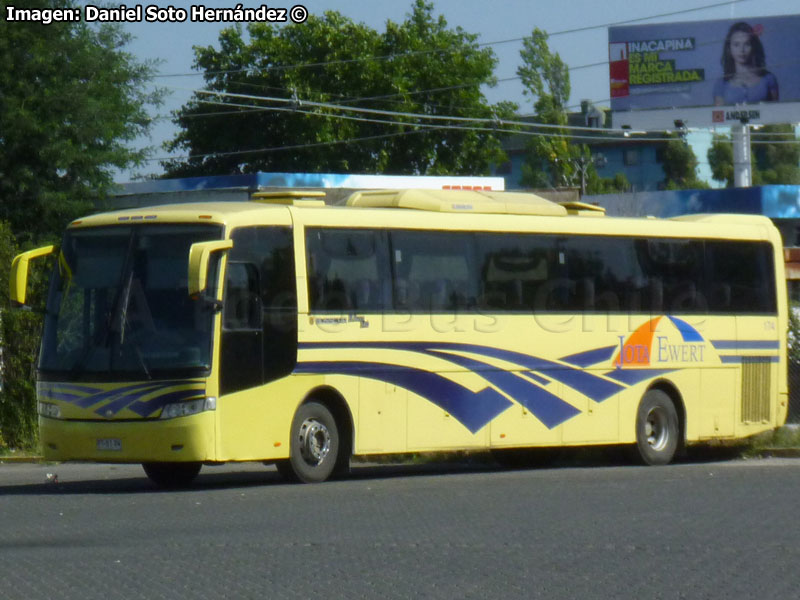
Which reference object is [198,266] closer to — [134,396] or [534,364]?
[134,396]

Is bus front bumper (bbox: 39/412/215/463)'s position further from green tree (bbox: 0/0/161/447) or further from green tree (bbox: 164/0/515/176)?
green tree (bbox: 164/0/515/176)

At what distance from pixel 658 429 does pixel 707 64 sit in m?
49.4

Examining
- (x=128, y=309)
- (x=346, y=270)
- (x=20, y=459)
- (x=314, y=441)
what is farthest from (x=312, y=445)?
(x=20, y=459)

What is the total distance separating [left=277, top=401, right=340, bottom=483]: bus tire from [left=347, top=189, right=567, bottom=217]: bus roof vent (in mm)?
2850

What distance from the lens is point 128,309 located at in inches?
612

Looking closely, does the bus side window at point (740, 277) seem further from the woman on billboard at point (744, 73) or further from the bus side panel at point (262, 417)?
the woman on billboard at point (744, 73)

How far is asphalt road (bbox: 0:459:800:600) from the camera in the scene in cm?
873

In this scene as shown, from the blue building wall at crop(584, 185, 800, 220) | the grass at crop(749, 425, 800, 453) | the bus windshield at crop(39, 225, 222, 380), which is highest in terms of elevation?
the blue building wall at crop(584, 185, 800, 220)

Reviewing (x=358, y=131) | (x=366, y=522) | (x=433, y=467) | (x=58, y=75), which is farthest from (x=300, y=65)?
(x=366, y=522)

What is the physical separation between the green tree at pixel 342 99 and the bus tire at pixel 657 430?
166ft

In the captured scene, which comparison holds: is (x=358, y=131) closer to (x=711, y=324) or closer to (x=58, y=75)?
(x=58, y=75)

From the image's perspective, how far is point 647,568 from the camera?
30.6 ft

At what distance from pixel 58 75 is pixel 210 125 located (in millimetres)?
38259

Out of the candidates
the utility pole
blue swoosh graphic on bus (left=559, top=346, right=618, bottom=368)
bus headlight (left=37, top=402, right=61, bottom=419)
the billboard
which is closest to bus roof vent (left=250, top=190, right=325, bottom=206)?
bus headlight (left=37, top=402, right=61, bottom=419)
